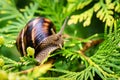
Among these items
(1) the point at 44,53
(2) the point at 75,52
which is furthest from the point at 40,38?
(2) the point at 75,52

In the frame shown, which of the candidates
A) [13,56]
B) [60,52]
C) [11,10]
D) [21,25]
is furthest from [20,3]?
[60,52]

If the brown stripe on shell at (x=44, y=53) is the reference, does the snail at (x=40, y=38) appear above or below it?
above

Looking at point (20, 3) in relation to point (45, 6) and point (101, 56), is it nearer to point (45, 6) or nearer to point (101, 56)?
Answer: point (45, 6)

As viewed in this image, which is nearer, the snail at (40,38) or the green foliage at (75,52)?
the green foliage at (75,52)

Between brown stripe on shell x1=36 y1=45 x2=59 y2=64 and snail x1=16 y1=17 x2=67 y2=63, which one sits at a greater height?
snail x1=16 y1=17 x2=67 y2=63

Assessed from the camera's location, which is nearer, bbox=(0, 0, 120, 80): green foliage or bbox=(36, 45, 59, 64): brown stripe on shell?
bbox=(0, 0, 120, 80): green foliage

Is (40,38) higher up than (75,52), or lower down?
higher up

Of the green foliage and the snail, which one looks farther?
the snail

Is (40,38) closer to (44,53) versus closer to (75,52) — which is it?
(44,53)
